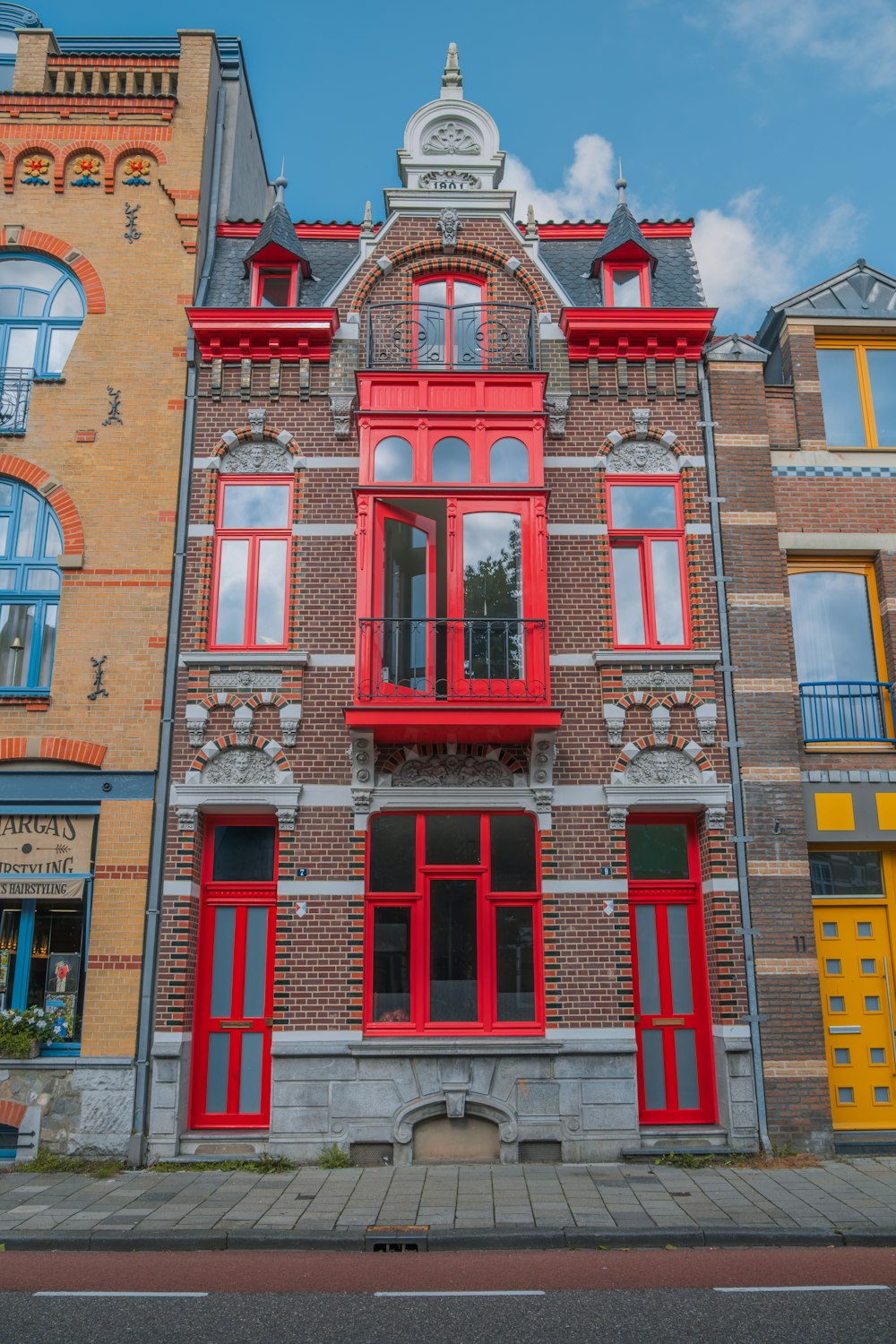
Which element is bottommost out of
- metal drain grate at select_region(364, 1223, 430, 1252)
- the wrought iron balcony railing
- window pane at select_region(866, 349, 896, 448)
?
metal drain grate at select_region(364, 1223, 430, 1252)

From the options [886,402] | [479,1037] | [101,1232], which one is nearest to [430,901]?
[479,1037]

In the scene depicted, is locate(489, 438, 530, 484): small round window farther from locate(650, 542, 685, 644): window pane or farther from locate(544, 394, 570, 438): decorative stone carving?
locate(650, 542, 685, 644): window pane

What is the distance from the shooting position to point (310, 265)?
1427cm

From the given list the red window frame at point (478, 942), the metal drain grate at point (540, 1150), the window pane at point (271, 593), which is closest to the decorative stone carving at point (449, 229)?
the window pane at point (271, 593)

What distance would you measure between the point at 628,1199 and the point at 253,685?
6726 millimetres

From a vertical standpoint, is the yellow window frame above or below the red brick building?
above

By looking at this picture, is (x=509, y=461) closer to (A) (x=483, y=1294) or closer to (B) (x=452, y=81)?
(B) (x=452, y=81)

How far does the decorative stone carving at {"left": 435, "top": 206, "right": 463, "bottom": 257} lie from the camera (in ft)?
45.0

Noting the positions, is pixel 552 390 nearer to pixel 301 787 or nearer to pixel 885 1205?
pixel 301 787

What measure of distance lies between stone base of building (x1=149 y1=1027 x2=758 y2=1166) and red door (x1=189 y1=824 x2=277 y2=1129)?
37 cm

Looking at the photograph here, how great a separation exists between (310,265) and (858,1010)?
11797 millimetres

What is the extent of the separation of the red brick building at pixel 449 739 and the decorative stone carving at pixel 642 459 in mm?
35

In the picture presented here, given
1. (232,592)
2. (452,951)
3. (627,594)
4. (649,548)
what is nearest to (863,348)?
(649,548)

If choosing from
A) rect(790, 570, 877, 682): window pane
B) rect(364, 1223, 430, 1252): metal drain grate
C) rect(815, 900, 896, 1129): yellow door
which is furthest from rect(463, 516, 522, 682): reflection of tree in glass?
rect(364, 1223, 430, 1252): metal drain grate
